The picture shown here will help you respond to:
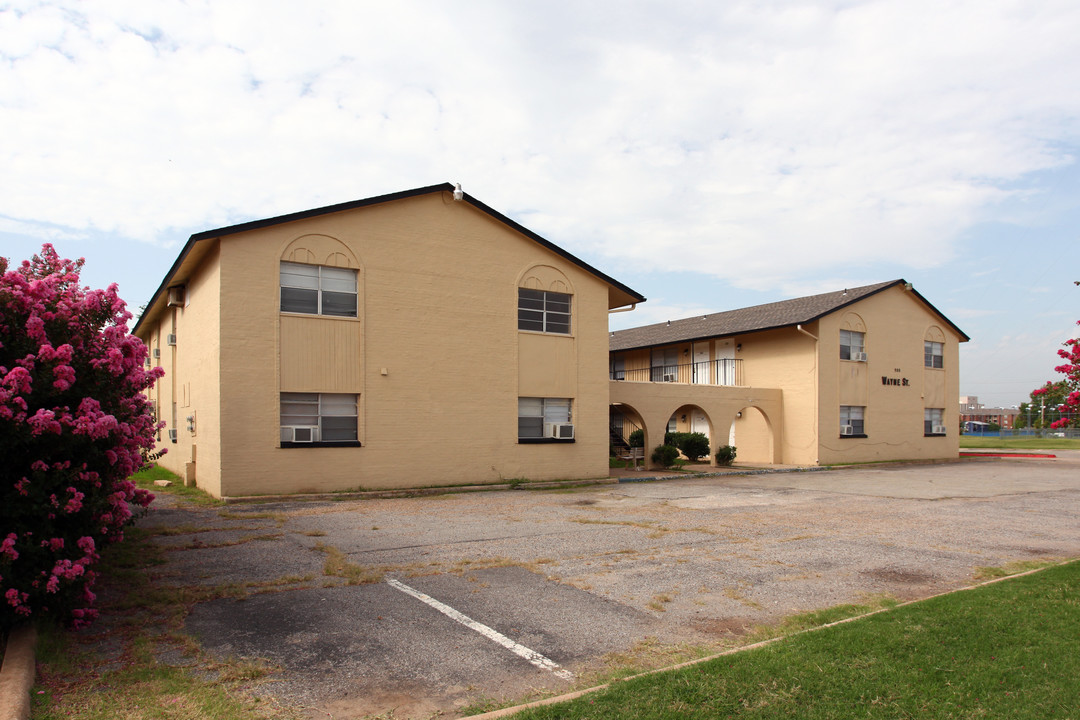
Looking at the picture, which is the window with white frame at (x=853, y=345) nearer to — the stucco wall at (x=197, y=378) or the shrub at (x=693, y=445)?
the shrub at (x=693, y=445)

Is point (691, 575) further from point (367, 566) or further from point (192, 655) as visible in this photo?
point (192, 655)

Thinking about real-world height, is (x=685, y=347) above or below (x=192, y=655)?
above

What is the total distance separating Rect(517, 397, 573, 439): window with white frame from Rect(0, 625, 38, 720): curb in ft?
45.5

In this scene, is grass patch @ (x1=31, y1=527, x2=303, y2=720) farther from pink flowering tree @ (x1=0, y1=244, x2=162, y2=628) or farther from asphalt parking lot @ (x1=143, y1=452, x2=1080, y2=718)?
pink flowering tree @ (x1=0, y1=244, x2=162, y2=628)

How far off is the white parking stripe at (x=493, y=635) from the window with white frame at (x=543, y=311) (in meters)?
12.1

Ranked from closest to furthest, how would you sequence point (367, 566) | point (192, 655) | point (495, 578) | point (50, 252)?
point (192, 655) → point (50, 252) → point (495, 578) → point (367, 566)

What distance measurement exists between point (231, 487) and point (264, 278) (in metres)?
4.40

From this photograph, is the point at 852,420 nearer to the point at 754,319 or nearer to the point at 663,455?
the point at 754,319

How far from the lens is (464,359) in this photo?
17.9 metres

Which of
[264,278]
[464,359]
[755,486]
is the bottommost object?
[755,486]

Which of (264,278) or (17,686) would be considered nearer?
(17,686)

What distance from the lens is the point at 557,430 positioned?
63.3 feet

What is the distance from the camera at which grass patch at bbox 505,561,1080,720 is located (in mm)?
4336

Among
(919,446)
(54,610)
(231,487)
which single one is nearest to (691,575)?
(54,610)
